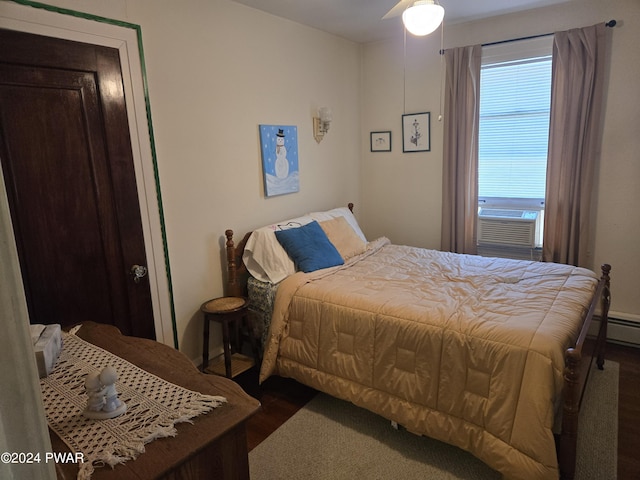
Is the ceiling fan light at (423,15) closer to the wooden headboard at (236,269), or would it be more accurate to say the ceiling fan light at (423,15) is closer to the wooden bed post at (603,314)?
the wooden headboard at (236,269)

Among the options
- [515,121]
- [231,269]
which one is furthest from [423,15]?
[231,269]

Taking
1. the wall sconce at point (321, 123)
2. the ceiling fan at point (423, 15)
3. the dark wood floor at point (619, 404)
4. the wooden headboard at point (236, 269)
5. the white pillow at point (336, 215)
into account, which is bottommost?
the dark wood floor at point (619, 404)

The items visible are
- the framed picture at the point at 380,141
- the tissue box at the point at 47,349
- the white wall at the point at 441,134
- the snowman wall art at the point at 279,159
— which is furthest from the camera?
the framed picture at the point at 380,141

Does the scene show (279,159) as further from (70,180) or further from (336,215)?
(70,180)

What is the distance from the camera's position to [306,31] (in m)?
3.50

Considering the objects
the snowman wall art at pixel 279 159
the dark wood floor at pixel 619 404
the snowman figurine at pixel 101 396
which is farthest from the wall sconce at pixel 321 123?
the snowman figurine at pixel 101 396

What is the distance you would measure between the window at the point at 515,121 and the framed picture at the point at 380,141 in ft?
2.94

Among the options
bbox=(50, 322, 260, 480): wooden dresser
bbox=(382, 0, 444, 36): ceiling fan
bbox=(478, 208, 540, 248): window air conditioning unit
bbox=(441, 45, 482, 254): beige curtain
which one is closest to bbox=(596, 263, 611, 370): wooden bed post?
bbox=(478, 208, 540, 248): window air conditioning unit

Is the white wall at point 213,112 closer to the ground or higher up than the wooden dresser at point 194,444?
higher up

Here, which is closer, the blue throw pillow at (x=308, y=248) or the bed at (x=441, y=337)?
→ the bed at (x=441, y=337)

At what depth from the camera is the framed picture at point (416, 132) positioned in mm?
3898

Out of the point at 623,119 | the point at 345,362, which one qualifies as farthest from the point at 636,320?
the point at 345,362

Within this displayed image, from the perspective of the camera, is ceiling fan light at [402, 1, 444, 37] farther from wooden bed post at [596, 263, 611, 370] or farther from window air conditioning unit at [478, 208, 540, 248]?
window air conditioning unit at [478, 208, 540, 248]

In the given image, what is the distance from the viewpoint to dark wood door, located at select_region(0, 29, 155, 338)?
6.05 ft
